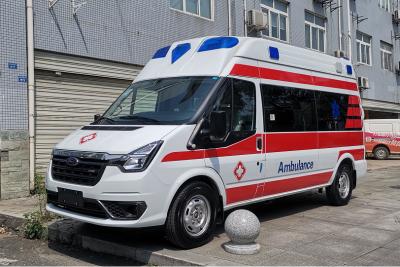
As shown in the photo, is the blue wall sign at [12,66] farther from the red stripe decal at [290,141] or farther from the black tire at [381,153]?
the black tire at [381,153]

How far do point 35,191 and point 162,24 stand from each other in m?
5.66

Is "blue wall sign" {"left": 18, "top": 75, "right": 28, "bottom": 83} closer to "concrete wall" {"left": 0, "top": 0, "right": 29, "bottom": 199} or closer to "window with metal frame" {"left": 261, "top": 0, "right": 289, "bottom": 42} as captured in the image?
"concrete wall" {"left": 0, "top": 0, "right": 29, "bottom": 199}

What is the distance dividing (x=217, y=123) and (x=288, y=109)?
2.05m

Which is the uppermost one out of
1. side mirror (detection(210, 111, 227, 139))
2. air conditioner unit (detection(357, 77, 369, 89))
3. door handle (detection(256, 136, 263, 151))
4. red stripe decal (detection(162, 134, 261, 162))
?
air conditioner unit (detection(357, 77, 369, 89))

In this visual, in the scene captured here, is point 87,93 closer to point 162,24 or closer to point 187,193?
point 162,24

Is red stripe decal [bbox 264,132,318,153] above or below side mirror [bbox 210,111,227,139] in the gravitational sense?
below

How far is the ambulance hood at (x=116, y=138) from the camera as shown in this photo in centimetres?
551

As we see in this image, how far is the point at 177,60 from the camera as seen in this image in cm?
706

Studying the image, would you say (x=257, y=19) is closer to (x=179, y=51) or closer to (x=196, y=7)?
(x=196, y=7)

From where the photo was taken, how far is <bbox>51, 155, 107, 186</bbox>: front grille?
5.54 meters

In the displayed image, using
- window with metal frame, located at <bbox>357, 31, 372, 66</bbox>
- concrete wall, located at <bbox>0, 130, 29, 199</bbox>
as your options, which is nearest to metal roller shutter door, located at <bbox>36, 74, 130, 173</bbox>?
concrete wall, located at <bbox>0, 130, 29, 199</bbox>

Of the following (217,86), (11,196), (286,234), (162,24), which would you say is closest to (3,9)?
(11,196)

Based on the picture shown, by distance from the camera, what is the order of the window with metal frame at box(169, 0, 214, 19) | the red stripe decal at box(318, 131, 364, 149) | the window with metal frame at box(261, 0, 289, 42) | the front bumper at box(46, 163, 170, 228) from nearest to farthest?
the front bumper at box(46, 163, 170, 228)
the red stripe decal at box(318, 131, 364, 149)
the window with metal frame at box(169, 0, 214, 19)
the window with metal frame at box(261, 0, 289, 42)

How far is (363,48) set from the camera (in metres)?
24.8
